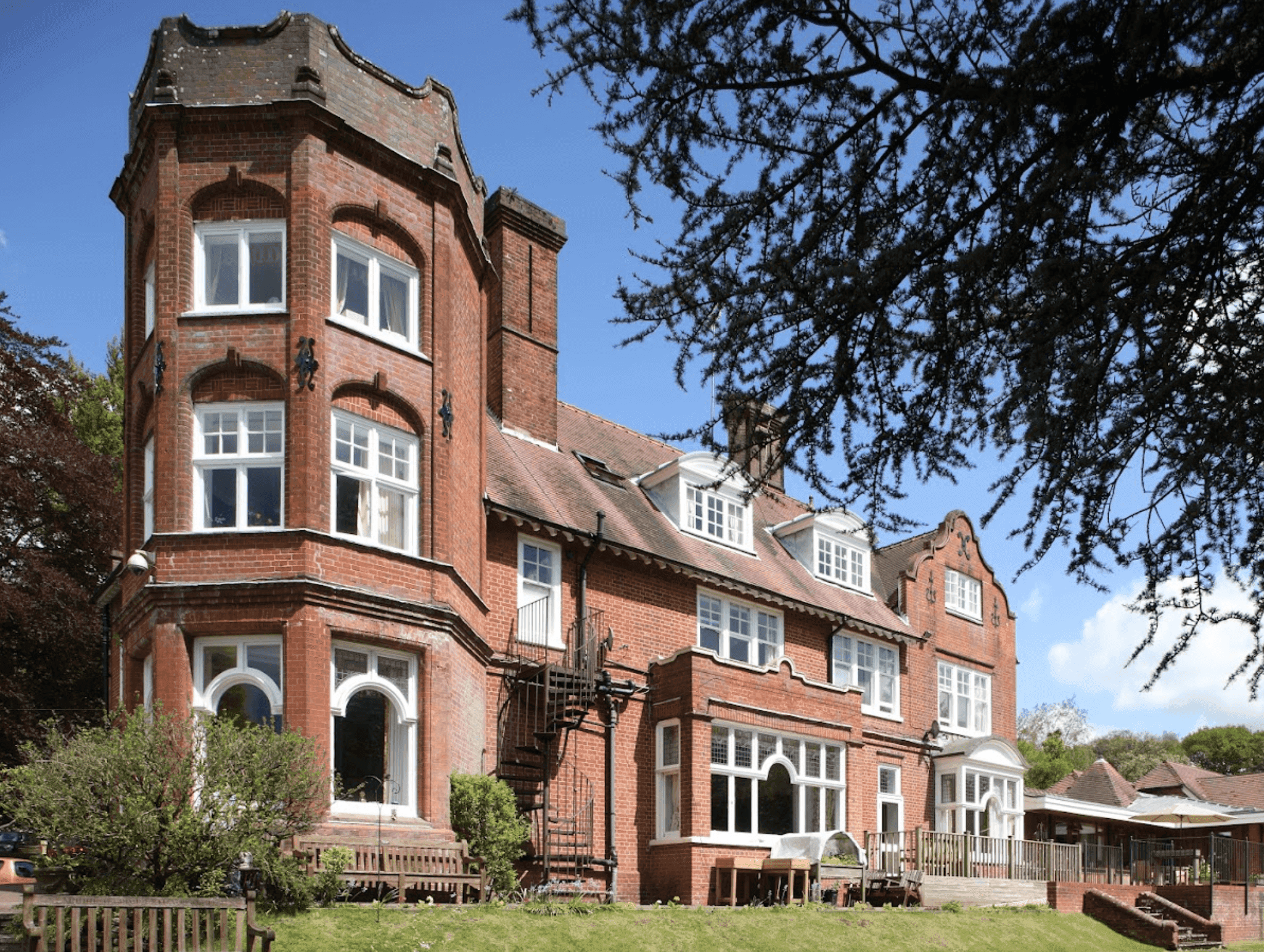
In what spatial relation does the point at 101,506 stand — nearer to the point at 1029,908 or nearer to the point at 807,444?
the point at 1029,908

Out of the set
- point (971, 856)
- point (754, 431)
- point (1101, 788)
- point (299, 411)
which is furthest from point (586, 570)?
point (1101, 788)

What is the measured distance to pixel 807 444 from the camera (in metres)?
6.95

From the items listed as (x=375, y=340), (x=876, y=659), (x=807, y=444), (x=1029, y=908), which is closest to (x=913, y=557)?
(x=876, y=659)

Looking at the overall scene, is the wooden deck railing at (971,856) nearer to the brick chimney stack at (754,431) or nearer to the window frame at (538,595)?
the window frame at (538,595)

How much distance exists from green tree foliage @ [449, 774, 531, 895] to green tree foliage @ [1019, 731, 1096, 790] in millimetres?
38651

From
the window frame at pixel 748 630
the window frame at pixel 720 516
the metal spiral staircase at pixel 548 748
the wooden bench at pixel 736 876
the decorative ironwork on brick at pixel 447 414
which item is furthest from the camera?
the window frame at pixel 720 516

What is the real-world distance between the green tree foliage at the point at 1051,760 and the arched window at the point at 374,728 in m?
40.1

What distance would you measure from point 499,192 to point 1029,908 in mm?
17431

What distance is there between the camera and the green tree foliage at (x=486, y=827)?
19.3 meters

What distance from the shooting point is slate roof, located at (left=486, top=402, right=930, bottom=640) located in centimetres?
2447

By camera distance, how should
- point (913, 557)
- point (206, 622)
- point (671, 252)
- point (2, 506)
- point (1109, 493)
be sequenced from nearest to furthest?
point (1109, 493), point (671, 252), point (206, 622), point (2, 506), point (913, 557)

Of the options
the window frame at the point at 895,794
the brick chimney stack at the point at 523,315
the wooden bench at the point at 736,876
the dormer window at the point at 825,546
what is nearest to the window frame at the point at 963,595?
the dormer window at the point at 825,546

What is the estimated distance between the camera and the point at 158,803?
14.3m

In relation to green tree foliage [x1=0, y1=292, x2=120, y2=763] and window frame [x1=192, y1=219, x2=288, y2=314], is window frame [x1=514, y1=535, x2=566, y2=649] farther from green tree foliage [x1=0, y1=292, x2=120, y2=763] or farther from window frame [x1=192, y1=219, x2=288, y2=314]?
green tree foliage [x1=0, y1=292, x2=120, y2=763]
